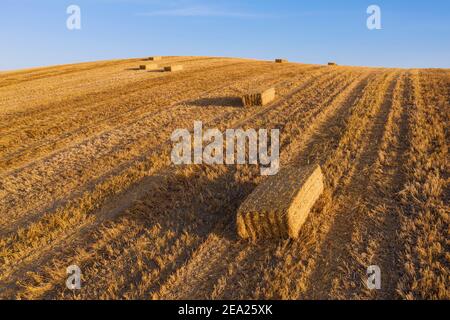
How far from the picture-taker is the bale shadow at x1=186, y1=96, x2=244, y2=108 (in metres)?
15.9

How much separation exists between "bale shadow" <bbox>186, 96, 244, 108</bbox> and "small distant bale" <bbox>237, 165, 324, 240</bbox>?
9.61m

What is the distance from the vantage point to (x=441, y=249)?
17.1ft

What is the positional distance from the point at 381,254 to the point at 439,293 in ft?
3.13

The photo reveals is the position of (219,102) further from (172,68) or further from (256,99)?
(172,68)

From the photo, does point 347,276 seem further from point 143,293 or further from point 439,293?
point 143,293

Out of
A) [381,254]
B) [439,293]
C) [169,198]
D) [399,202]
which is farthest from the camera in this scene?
[169,198]

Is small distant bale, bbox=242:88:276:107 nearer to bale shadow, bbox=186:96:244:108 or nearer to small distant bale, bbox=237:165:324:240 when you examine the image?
bale shadow, bbox=186:96:244:108

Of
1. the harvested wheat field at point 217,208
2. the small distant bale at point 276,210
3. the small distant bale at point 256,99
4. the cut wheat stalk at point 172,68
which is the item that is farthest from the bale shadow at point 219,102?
the cut wheat stalk at point 172,68

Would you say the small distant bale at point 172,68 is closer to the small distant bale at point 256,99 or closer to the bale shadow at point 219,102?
the bale shadow at point 219,102

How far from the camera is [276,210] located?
18.6 ft

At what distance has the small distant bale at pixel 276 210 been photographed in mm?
5703

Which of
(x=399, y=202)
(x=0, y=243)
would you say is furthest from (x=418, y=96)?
(x=0, y=243)

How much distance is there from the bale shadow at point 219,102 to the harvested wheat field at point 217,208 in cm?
101

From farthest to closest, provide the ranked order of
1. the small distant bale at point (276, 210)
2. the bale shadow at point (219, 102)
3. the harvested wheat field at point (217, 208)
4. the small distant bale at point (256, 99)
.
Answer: the bale shadow at point (219, 102) < the small distant bale at point (256, 99) < the small distant bale at point (276, 210) < the harvested wheat field at point (217, 208)
